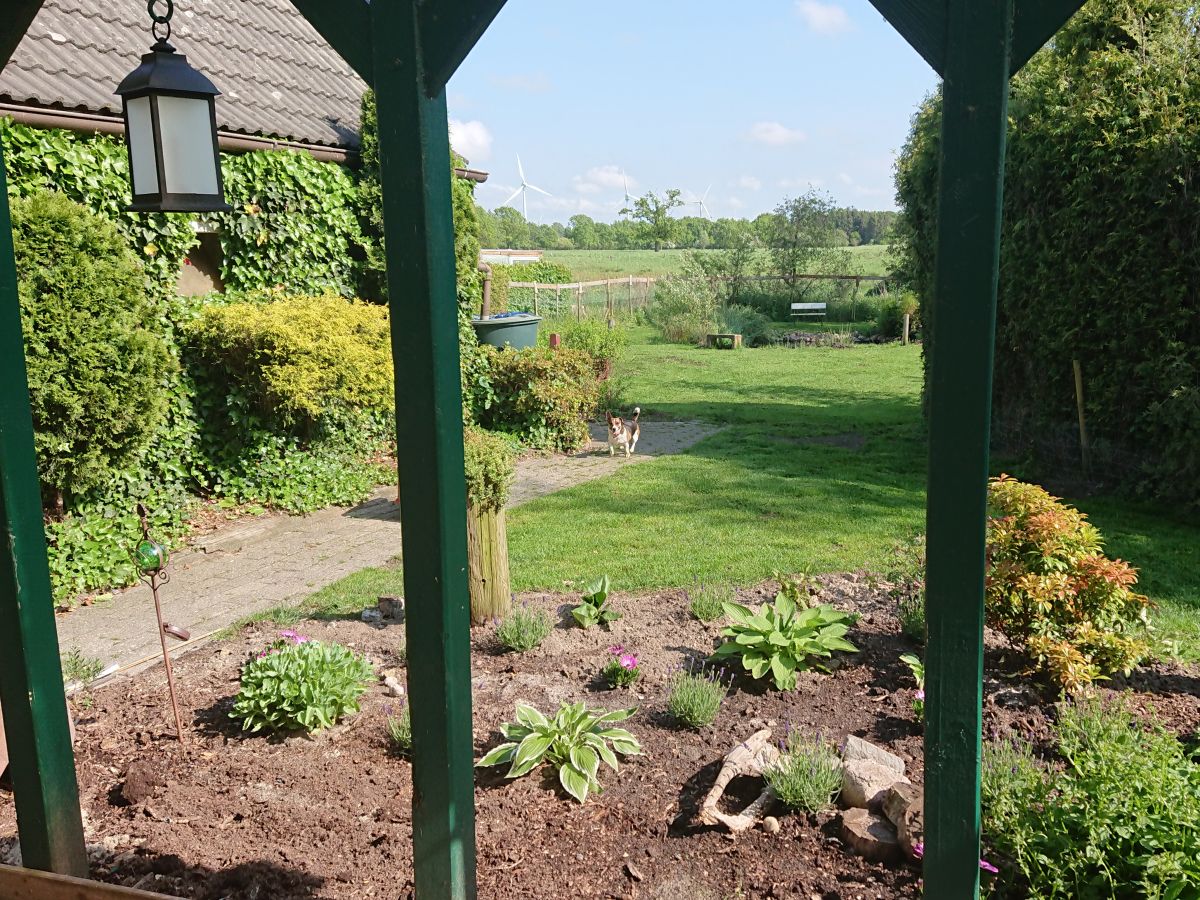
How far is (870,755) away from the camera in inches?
131

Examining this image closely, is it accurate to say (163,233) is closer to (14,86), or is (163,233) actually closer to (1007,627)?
(14,86)

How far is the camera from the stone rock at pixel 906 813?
2.78 meters

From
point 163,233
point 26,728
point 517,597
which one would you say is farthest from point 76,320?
point 26,728

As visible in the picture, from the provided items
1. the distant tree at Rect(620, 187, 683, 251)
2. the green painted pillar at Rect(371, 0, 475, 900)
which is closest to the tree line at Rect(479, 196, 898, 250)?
the distant tree at Rect(620, 187, 683, 251)

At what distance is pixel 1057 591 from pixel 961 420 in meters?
2.97

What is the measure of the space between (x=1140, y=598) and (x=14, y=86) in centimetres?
720

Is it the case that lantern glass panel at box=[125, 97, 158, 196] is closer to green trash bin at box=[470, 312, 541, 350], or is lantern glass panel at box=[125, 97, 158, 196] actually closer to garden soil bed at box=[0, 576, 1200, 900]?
garden soil bed at box=[0, 576, 1200, 900]

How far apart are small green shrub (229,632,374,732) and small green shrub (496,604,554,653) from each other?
840 millimetres

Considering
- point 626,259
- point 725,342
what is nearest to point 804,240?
point 725,342

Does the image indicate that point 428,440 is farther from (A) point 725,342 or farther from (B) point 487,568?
(A) point 725,342

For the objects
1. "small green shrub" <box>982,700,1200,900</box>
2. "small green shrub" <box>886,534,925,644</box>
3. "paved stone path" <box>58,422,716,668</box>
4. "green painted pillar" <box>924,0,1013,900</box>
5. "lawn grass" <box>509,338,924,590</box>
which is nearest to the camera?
"green painted pillar" <box>924,0,1013,900</box>

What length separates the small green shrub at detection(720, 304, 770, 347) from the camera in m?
22.0

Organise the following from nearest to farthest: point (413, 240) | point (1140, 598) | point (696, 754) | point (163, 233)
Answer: point (413, 240) < point (696, 754) < point (1140, 598) < point (163, 233)

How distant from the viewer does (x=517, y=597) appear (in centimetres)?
552
